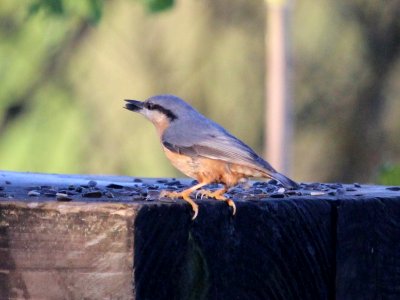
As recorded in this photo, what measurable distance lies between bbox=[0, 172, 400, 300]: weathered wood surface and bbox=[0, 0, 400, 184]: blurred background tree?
31.2 ft

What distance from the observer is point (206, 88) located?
573 inches

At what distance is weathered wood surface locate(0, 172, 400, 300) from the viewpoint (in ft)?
6.77

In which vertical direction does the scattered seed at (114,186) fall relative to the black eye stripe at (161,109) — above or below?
below

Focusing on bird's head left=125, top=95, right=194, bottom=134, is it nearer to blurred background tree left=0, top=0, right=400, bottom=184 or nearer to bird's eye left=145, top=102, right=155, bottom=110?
bird's eye left=145, top=102, right=155, bottom=110

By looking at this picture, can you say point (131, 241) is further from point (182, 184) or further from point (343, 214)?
point (182, 184)

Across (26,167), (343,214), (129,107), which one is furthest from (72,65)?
(343,214)

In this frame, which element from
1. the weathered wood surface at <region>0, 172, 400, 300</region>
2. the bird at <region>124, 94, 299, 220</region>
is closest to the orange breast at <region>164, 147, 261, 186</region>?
the bird at <region>124, 94, 299, 220</region>

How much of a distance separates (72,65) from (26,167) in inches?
82.3

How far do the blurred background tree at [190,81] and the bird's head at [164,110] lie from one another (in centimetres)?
799

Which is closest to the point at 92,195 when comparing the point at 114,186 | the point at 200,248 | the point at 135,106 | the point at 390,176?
the point at 200,248

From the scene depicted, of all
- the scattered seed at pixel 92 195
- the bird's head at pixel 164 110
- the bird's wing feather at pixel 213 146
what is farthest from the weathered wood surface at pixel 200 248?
the bird's head at pixel 164 110

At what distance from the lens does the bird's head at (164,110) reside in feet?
13.0

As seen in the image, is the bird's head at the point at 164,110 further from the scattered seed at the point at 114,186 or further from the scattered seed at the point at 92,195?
the scattered seed at the point at 92,195

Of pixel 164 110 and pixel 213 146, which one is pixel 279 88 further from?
pixel 213 146
